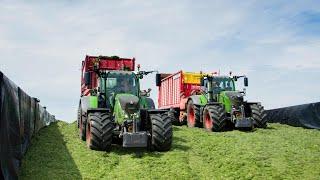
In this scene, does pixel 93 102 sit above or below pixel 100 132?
above

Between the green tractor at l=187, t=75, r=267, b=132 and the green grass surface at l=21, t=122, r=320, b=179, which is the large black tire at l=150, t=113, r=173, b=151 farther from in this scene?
the green tractor at l=187, t=75, r=267, b=132

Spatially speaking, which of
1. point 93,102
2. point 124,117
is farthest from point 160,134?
point 93,102

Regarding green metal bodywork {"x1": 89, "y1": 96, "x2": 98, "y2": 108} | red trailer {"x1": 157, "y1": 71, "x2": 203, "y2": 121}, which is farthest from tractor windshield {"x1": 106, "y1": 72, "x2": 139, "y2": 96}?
red trailer {"x1": 157, "y1": 71, "x2": 203, "y2": 121}

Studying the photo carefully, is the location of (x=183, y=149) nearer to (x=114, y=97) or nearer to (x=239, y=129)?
(x=114, y=97)

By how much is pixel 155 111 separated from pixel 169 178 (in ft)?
10.0

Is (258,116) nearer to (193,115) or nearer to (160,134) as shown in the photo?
(193,115)

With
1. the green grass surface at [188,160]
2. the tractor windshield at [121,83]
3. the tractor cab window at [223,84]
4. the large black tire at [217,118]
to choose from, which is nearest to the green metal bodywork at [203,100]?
the tractor cab window at [223,84]

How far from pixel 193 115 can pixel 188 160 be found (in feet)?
26.2

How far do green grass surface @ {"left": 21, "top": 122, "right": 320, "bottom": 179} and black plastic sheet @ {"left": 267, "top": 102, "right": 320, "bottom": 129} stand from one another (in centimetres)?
547

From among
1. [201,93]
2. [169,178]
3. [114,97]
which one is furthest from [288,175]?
[201,93]

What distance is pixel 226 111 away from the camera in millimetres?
16406

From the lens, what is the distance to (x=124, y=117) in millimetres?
11453

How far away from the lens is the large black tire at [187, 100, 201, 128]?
17897 mm

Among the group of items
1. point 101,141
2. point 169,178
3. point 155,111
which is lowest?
point 169,178
